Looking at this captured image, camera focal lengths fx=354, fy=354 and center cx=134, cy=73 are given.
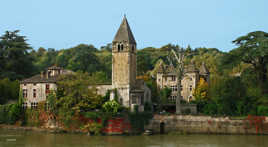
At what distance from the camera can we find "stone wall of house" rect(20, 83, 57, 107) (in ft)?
175

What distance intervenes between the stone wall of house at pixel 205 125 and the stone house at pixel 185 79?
650 inches

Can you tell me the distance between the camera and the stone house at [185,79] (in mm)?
64400

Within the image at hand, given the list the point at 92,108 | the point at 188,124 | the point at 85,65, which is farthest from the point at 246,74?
the point at 85,65

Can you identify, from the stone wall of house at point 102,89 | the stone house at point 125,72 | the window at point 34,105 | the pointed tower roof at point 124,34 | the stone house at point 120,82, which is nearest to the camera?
the stone house at point 125,72

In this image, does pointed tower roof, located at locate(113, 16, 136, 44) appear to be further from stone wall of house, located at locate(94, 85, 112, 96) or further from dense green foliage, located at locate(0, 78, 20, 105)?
dense green foliage, located at locate(0, 78, 20, 105)

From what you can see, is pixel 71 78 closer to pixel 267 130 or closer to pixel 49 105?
pixel 49 105

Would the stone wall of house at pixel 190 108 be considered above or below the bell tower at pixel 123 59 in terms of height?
Answer: below

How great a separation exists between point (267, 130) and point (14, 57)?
51104 mm

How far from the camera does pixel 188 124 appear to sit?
48219 millimetres

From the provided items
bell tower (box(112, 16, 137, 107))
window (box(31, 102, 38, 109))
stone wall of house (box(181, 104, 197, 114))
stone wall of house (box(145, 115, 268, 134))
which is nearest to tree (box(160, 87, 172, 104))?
stone wall of house (box(181, 104, 197, 114))

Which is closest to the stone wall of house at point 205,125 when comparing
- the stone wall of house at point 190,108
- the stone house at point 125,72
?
the stone house at point 125,72

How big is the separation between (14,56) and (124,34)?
100ft

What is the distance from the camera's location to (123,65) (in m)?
52.8

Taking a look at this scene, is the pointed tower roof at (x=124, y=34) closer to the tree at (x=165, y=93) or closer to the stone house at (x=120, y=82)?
the stone house at (x=120, y=82)
